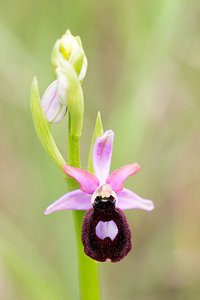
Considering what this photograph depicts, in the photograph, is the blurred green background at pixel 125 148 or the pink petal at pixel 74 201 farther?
the blurred green background at pixel 125 148

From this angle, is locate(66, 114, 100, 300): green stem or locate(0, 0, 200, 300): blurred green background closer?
locate(66, 114, 100, 300): green stem

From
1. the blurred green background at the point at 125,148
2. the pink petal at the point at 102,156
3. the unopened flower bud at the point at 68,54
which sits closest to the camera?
the unopened flower bud at the point at 68,54

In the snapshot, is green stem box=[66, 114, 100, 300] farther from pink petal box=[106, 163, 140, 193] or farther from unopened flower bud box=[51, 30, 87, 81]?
unopened flower bud box=[51, 30, 87, 81]

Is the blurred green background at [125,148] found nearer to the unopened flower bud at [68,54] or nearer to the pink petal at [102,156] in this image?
the pink petal at [102,156]

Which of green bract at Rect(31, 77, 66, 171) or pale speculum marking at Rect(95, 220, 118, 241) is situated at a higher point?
green bract at Rect(31, 77, 66, 171)

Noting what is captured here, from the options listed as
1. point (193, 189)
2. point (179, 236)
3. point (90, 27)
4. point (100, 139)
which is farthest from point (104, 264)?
point (90, 27)

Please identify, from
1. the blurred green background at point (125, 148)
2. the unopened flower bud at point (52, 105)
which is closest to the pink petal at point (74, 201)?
the unopened flower bud at point (52, 105)

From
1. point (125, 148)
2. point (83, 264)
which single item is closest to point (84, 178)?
point (83, 264)

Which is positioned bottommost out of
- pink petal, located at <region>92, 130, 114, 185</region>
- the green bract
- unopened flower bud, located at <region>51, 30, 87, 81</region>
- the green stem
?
the green stem

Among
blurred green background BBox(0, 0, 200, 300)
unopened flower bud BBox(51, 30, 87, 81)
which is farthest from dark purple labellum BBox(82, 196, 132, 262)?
blurred green background BBox(0, 0, 200, 300)
